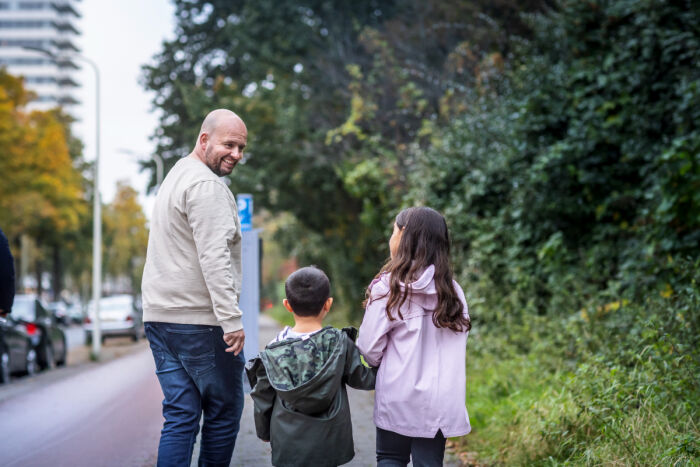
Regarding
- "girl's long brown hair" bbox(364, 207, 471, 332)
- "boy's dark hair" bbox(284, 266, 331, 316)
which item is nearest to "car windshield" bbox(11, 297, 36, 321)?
"boy's dark hair" bbox(284, 266, 331, 316)

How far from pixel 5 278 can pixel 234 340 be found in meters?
1.70

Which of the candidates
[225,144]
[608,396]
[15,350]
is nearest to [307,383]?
[225,144]

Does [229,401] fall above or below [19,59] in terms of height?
below

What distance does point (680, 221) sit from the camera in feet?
23.9

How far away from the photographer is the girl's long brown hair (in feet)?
11.6

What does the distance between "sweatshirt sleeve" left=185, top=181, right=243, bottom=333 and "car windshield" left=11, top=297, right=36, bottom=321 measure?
11.2m

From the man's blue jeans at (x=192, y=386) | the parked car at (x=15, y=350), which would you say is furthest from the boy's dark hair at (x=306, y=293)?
the parked car at (x=15, y=350)

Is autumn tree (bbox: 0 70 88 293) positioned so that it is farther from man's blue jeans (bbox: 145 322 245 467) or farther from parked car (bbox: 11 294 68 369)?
man's blue jeans (bbox: 145 322 245 467)

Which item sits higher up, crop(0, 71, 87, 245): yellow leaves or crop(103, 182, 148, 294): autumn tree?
crop(0, 71, 87, 245): yellow leaves

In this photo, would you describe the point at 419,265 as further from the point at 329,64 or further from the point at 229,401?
the point at 329,64

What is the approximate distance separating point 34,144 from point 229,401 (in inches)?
1232

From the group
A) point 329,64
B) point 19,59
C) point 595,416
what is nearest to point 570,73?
point 595,416

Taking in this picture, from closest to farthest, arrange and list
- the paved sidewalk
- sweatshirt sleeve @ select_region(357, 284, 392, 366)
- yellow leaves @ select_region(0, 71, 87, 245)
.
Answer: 1. sweatshirt sleeve @ select_region(357, 284, 392, 366)
2. the paved sidewalk
3. yellow leaves @ select_region(0, 71, 87, 245)

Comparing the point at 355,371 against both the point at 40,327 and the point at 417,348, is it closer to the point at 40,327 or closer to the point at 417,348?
the point at 417,348
